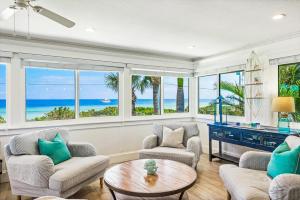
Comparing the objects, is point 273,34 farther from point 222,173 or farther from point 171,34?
point 222,173

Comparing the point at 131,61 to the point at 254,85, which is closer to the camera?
the point at 254,85

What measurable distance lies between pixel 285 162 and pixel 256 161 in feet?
1.73

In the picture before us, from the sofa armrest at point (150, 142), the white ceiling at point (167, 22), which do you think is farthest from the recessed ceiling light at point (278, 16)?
the sofa armrest at point (150, 142)

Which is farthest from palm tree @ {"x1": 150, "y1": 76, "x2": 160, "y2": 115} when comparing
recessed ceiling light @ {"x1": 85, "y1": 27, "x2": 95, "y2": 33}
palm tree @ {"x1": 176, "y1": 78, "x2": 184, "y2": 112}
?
recessed ceiling light @ {"x1": 85, "y1": 27, "x2": 95, "y2": 33}

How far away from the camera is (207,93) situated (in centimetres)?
520

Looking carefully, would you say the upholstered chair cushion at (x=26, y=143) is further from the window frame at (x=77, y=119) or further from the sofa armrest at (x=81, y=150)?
the window frame at (x=77, y=119)

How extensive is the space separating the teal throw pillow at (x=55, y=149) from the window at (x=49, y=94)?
3.32ft

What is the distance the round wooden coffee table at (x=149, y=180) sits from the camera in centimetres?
199

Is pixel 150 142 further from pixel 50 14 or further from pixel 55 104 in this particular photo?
pixel 50 14

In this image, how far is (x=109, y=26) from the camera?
2986 mm

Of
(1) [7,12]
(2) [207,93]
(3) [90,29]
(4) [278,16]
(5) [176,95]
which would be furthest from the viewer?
(5) [176,95]

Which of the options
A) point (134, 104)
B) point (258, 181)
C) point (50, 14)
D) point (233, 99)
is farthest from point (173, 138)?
point (50, 14)

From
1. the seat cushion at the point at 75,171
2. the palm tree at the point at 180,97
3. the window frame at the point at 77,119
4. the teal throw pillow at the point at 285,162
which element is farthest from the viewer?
the palm tree at the point at 180,97

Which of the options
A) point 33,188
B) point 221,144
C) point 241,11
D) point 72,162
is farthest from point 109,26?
point 221,144
